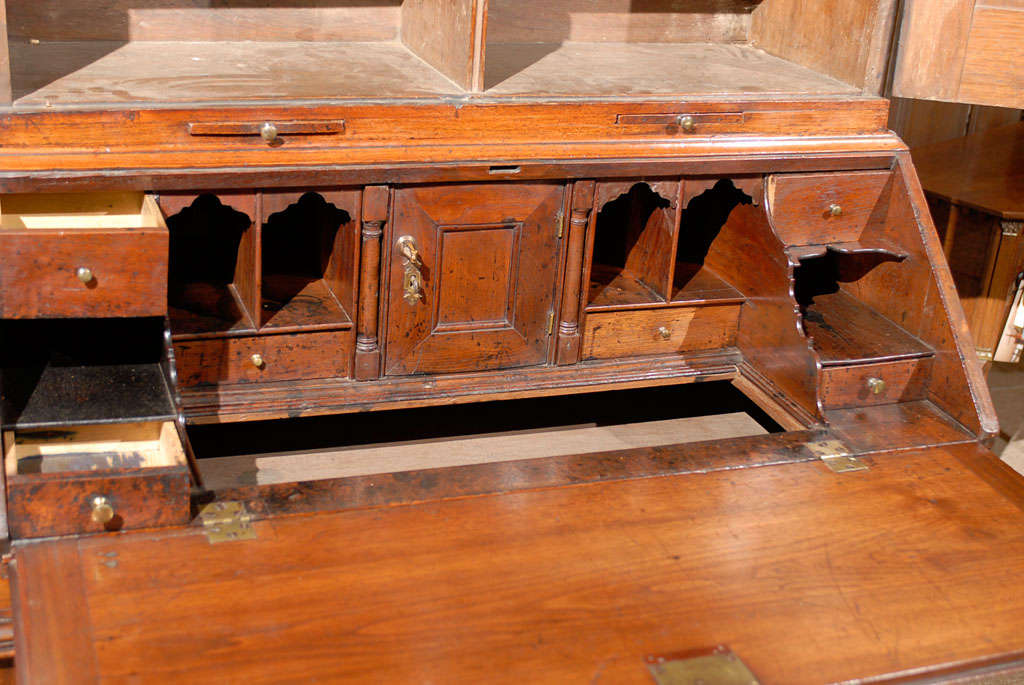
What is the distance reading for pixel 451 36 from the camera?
89.9 inches

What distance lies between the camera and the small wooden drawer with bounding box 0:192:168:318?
1761 mm

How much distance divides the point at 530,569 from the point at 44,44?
1.54m

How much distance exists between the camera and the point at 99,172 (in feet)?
6.26

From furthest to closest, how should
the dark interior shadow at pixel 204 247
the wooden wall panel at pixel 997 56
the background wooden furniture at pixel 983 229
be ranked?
the background wooden furniture at pixel 983 229, the dark interior shadow at pixel 204 247, the wooden wall panel at pixel 997 56

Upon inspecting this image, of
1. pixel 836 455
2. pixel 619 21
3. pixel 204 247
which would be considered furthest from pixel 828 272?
pixel 204 247

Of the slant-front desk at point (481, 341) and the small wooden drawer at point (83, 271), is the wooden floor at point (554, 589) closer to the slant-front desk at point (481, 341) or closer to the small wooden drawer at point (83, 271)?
the slant-front desk at point (481, 341)

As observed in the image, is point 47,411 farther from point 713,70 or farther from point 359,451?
point 713,70

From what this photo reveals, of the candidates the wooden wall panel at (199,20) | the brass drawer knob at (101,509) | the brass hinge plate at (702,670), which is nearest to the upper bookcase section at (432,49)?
the wooden wall panel at (199,20)

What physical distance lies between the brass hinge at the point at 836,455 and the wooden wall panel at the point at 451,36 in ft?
3.12

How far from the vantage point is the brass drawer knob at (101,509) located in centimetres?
172

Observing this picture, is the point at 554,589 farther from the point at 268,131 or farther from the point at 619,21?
the point at 619,21

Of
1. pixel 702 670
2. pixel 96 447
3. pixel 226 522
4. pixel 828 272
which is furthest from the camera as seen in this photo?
pixel 828 272

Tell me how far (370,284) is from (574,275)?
433mm

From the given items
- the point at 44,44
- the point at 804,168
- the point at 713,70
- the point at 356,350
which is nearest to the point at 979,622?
the point at 804,168
